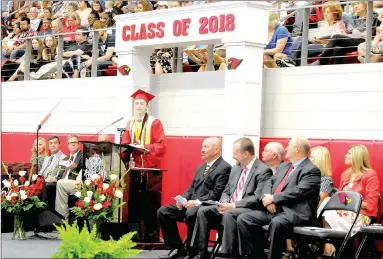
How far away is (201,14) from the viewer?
452 inches

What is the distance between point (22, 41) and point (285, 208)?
9276mm

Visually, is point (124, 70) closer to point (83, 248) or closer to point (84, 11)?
Answer: point (84, 11)

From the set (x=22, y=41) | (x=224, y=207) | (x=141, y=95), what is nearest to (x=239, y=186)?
(x=224, y=207)

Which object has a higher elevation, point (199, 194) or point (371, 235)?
point (199, 194)

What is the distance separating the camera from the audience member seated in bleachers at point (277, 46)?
38.4 feet

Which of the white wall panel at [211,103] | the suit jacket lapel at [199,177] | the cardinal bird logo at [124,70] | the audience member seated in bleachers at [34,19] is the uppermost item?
the audience member seated in bleachers at [34,19]

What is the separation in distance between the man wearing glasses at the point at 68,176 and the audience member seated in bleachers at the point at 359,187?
→ 11.0ft

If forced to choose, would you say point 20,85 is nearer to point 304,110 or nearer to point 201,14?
point 201,14

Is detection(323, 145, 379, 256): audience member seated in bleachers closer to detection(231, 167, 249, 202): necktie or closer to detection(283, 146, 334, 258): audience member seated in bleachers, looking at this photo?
detection(283, 146, 334, 258): audience member seated in bleachers

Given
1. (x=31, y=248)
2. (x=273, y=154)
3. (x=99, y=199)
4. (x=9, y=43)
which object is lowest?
(x=31, y=248)

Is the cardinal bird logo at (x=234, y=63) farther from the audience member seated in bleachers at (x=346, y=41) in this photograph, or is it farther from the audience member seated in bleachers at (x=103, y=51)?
the audience member seated in bleachers at (x=103, y=51)

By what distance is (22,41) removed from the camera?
17172 millimetres

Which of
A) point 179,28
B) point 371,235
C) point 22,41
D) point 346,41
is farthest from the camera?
point 22,41

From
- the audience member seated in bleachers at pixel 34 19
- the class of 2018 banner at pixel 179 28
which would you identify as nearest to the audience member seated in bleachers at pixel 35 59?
the audience member seated in bleachers at pixel 34 19
